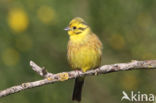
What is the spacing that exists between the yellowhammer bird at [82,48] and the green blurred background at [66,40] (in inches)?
45.8

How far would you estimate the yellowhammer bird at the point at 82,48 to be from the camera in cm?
636

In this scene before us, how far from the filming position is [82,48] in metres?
6.44

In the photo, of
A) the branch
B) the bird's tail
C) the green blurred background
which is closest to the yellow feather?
the bird's tail

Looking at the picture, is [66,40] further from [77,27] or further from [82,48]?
[82,48]

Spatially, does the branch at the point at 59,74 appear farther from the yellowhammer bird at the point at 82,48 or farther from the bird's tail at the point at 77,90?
the bird's tail at the point at 77,90

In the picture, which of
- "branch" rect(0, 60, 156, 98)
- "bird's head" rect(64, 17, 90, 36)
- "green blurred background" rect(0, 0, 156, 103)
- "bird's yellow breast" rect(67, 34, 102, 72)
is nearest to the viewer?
"branch" rect(0, 60, 156, 98)

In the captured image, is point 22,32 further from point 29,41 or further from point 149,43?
point 149,43

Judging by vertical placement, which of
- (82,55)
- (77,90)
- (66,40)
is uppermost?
(66,40)

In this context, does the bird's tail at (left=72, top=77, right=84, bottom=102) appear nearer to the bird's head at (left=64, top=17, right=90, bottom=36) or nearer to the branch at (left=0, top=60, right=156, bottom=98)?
the bird's head at (left=64, top=17, right=90, bottom=36)

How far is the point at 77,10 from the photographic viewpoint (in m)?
8.11

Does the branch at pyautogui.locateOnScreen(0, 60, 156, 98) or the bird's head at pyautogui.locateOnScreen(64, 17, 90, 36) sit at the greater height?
the bird's head at pyautogui.locateOnScreen(64, 17, 90, 36)

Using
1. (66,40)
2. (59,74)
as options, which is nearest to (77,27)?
(59,74)

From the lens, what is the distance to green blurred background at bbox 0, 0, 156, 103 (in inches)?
304

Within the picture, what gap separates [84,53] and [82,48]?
0.07m
